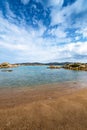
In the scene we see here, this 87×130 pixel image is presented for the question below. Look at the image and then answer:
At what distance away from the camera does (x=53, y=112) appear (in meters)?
8.91

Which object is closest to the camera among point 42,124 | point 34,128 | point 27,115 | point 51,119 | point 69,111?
point 34,128

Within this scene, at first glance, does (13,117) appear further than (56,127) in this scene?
Yes

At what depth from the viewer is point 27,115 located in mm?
8453

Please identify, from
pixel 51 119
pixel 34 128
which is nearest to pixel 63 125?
pixel 51 119

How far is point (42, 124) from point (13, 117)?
86.4 inches

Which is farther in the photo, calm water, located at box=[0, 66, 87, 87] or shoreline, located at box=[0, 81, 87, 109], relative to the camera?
calm water, located at box=[0, 66, 87, 87]

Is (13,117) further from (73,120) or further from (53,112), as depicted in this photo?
(73,120)

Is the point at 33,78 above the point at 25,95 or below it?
above

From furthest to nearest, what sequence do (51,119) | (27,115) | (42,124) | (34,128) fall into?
(27,115) < (51,119) < (42,124) < (34,128)

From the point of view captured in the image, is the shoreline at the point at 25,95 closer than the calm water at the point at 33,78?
Yes

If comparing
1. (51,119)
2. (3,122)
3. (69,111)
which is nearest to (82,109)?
(69,111)

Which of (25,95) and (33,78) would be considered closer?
(25,95)

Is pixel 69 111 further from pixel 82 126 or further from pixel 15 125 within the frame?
pixel 15 125

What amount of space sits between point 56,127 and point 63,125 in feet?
1.52
